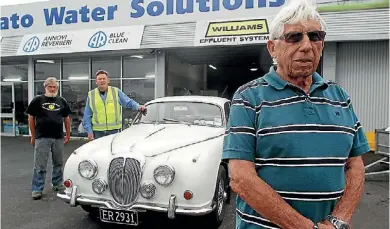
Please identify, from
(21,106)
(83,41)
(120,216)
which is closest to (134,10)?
(83,41)

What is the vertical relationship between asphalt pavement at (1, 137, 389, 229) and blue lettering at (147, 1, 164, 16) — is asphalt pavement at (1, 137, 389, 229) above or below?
below

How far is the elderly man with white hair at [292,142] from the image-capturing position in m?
1.33

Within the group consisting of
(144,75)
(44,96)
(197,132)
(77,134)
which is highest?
(144,75)

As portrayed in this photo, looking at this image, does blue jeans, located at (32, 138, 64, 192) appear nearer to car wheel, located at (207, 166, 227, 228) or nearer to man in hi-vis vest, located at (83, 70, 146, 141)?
man in hi-vis vest, located at (83, 70, 146, 141)

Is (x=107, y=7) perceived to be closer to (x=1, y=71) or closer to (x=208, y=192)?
(x=1, y=71)

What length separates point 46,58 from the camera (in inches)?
521

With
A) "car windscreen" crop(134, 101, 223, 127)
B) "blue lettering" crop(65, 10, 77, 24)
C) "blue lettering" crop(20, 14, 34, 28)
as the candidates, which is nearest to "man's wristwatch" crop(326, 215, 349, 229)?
"car windscreen" crop(134, 101, 223, 127)

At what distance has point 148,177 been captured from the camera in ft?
11.1

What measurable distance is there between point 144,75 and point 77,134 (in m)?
3.69

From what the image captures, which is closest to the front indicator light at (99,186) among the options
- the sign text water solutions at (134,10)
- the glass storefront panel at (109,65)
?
the sign text water solutions at (134,10)

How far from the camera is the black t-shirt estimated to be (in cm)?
523

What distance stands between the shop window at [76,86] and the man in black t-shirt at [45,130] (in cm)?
747

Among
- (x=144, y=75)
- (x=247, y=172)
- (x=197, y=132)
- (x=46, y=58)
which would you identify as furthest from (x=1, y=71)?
(x=247, y=172)

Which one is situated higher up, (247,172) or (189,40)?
(189,40)
